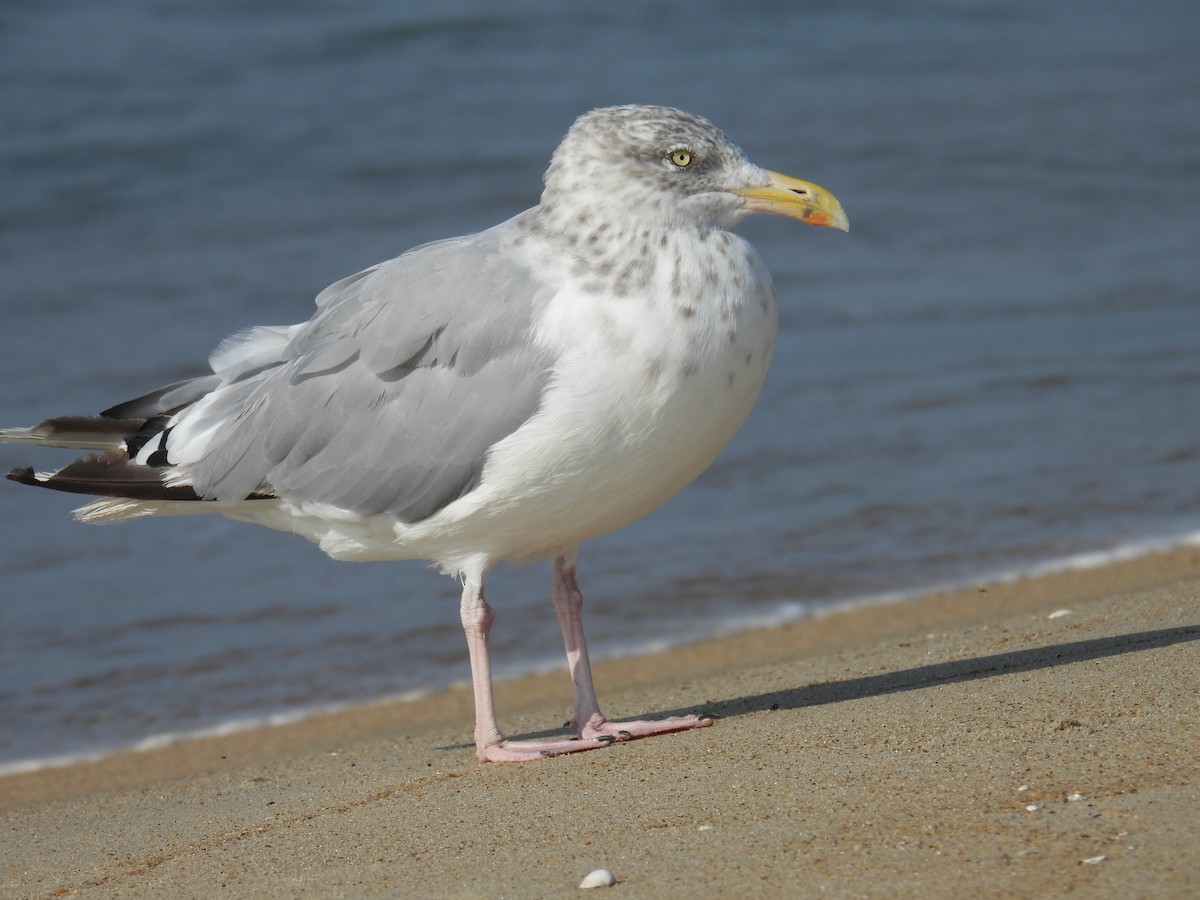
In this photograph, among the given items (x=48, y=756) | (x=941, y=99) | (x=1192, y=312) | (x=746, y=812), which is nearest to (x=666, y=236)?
(x=746, y=812)

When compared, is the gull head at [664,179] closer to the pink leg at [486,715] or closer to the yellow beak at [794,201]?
the yellow beak at [794,201]

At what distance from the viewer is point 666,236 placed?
4746mm

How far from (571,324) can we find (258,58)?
14.7 m

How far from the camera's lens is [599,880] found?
11.9ft

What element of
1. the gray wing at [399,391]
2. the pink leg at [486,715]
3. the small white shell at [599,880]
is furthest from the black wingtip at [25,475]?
the small white shell at [599,880]

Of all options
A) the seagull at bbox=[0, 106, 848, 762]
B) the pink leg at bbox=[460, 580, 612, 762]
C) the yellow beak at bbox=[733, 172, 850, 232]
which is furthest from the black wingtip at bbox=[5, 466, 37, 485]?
the yellow beak at bbox=[733, 172, 850, 232]

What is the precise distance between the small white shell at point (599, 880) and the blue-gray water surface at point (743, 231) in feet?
8.36

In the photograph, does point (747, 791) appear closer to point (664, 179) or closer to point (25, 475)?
point (664, 179)

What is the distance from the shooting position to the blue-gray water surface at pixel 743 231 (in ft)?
24.1

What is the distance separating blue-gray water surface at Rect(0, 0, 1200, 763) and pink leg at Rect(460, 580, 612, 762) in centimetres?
110

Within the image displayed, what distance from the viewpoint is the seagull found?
182 inches

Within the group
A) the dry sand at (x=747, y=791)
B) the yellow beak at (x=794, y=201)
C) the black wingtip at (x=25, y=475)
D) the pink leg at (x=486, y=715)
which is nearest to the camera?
the dry sand at (x=747, y=791)

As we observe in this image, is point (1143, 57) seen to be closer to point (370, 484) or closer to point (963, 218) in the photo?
point (963, 218)

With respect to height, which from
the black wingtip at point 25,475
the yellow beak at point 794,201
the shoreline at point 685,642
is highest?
the yellow beak at point 794,201
